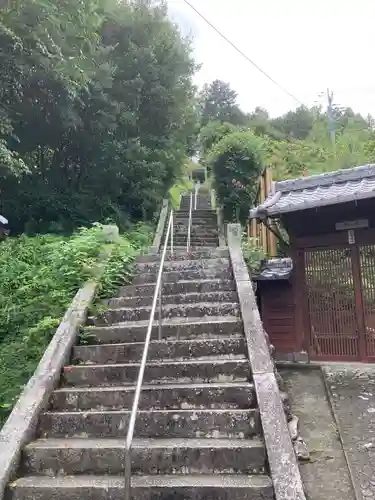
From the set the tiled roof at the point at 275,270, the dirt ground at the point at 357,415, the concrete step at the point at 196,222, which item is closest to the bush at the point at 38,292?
the tiled roof at the point at 275,270

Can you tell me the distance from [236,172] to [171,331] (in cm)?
1301

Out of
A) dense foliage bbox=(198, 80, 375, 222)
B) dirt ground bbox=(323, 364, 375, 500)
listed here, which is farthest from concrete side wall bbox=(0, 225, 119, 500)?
dense foliage bbox=(198, 80, 375, 222)

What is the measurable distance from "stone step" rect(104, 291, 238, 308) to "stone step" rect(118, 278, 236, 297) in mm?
175

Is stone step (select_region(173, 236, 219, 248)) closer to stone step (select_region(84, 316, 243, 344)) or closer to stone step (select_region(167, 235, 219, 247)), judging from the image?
stone step (select_region(167, 235, 219, 247))

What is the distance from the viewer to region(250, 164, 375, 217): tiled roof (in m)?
7.07

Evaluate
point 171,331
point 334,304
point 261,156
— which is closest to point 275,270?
point 334,304

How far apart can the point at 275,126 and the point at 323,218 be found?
30532 mm

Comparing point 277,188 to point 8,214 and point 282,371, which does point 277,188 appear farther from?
point 8,214

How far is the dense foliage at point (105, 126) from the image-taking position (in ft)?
42.4

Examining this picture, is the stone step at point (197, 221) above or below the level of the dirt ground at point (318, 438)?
above

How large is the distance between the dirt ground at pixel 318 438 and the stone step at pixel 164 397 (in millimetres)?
952

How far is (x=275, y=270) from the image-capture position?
27.7 ft

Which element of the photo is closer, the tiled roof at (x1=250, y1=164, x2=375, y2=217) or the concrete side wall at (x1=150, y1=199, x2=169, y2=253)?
the tiled roof at (x1=250, y1=164, x2=375, y2=217)

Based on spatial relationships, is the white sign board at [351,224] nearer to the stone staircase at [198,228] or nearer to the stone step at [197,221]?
the stone staircase at [198,228]
